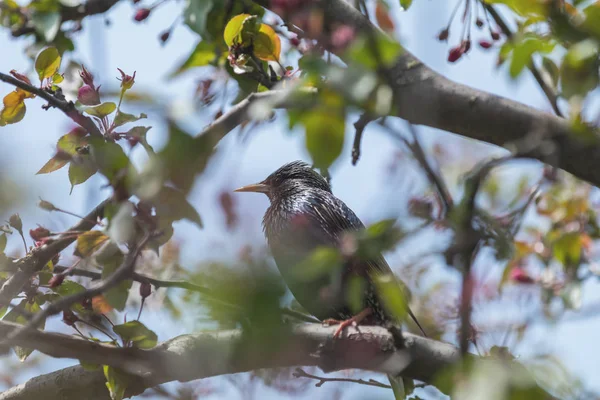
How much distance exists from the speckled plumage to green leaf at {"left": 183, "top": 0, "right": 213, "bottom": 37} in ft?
5.05

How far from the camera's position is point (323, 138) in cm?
141

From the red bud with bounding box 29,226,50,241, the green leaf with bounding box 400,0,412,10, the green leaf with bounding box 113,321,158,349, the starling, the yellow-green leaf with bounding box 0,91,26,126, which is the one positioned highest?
the green leaf with bounding box 400,0,412,10

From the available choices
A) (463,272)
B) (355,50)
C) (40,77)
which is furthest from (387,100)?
(40,77)

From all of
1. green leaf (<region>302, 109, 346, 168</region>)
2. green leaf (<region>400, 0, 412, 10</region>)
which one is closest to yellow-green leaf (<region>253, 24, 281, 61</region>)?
green leaf (<region>400, 0, 412, 10</region>)

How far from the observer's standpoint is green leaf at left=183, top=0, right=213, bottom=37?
229cm

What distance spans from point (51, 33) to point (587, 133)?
1971mm

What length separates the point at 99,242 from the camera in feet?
7.39

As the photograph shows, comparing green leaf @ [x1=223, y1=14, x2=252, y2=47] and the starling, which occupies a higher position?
green leaf @ [x1=223, y1=14, x2=252, y2=47]

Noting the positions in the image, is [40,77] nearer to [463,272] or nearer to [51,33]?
[51,33]

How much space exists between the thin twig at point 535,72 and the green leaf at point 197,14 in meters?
1.63

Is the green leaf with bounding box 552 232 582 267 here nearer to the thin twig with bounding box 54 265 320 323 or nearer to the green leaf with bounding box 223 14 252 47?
the thin twig with bounding box 54 265 320 323

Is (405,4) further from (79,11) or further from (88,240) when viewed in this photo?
(88,240)

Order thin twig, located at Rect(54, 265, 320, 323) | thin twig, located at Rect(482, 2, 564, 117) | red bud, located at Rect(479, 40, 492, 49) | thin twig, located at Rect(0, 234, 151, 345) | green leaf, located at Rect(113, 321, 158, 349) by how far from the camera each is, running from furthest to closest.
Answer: red bud, located at Rect(479, 40, 492, 49)
thin twig, located at Rect(482, 2, 564, 117)
green leaf, located at Rect(113, 321, 158, 349)
thin twig, located at Rect(0, 234, 151, 345)
thin twig, located at Rect(54, 265, 320, 323)

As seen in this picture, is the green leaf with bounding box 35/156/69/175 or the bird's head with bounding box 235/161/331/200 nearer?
the green leaf with bounding box 35/156/69/175
